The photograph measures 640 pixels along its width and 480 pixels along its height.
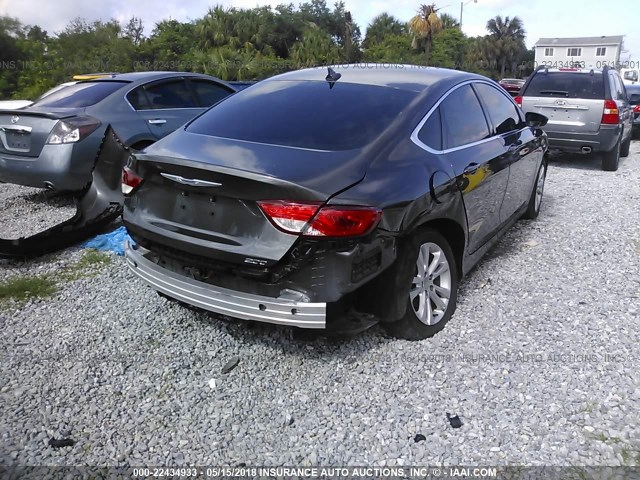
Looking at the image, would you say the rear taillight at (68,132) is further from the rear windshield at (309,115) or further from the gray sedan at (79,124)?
the rear windshield at (309,115)

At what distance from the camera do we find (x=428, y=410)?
2.77 meters

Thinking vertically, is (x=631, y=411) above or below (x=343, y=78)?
below

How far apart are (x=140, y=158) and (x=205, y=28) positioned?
41.5 metres

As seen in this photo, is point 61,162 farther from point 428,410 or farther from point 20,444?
point 428,410

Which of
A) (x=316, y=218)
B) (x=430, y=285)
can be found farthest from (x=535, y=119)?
(x=316, y=218)

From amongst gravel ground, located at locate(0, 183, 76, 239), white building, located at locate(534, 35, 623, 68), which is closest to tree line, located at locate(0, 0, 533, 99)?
white building, located at locate(534, 35, 623, 68)

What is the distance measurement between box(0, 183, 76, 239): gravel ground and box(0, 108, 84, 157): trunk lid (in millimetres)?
686

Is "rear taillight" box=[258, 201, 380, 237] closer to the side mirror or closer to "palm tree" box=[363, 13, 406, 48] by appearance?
the side mirror

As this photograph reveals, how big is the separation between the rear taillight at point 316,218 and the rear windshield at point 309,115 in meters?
0.52

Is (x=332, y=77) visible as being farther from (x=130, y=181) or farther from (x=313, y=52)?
(x=313, y=52)

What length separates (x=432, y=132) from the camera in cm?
340

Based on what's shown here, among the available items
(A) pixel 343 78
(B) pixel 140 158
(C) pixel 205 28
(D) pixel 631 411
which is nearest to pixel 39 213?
(B) pixel 140 158

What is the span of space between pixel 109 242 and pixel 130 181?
1909 millimetres

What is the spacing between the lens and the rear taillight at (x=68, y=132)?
5.64 metres
